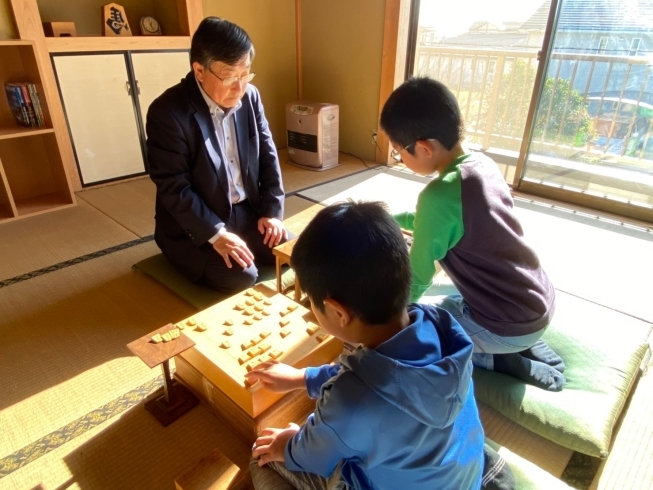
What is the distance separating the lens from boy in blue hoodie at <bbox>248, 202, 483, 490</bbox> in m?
0.67

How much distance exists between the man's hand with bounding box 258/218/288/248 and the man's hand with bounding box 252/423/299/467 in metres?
1.02

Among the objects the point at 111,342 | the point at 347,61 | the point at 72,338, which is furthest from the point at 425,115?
the point at 347,61

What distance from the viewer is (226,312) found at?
4.34 feet

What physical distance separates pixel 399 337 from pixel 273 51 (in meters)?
3.65

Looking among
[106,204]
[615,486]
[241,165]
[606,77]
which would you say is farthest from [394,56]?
[615,486]

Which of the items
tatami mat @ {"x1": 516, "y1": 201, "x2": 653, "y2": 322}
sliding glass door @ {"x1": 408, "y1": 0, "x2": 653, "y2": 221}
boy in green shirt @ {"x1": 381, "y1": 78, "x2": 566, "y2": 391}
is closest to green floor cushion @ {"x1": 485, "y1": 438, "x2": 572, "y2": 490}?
boy in green shirt @ {"x1": 381, "y1": 78, "x2": 566, "y2": 391}

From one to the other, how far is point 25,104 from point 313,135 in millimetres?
1846

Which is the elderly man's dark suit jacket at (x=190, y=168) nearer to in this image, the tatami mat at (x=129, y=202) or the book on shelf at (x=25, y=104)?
the tatami mat at (x=129, y=202)

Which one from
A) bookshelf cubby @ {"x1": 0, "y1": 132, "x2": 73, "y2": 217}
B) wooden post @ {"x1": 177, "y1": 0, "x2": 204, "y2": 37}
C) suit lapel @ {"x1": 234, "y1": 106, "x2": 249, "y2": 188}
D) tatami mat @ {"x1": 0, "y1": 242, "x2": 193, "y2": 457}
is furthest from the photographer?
wooden post @ {"x1": 177, "y1": 0, "x2": 204, "y2": 37}

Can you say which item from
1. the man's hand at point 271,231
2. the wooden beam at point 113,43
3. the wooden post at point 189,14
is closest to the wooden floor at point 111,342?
the man's hand at point 271,231

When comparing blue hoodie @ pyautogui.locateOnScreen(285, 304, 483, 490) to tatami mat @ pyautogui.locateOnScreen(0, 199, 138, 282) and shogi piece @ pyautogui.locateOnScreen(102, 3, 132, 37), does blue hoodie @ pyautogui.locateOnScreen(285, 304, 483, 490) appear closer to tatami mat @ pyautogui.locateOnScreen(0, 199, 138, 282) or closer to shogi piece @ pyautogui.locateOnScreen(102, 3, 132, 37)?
tatami mat @ pyautogui.locateOnScreen(0, 199, 138, 282)

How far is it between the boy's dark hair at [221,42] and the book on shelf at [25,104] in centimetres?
154

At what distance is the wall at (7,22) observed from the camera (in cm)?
238

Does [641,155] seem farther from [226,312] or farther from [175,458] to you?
[175,458]
